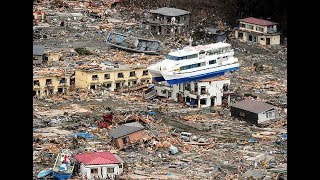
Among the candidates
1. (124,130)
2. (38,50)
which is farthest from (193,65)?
(38,50)

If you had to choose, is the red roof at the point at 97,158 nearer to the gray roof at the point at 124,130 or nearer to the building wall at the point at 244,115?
the gray roof at the point at 124,130

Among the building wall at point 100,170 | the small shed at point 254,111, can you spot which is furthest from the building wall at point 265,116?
the building wall at point 100,170

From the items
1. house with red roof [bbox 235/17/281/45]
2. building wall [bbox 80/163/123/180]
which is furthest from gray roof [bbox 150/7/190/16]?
building wall [bbox 80/163/123/180]

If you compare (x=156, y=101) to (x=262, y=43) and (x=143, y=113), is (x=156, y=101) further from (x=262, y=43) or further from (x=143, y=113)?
(x=262, y=43)

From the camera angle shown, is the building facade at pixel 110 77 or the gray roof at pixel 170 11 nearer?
the building facade at pixel 110 77

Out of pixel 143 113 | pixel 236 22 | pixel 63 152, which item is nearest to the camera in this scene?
pixel 63 152

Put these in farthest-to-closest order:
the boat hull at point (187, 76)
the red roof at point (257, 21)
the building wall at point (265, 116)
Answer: the red roof at point (257, 21)
the boat hull at point (187, 76)
the building wall at point (265, 116)
